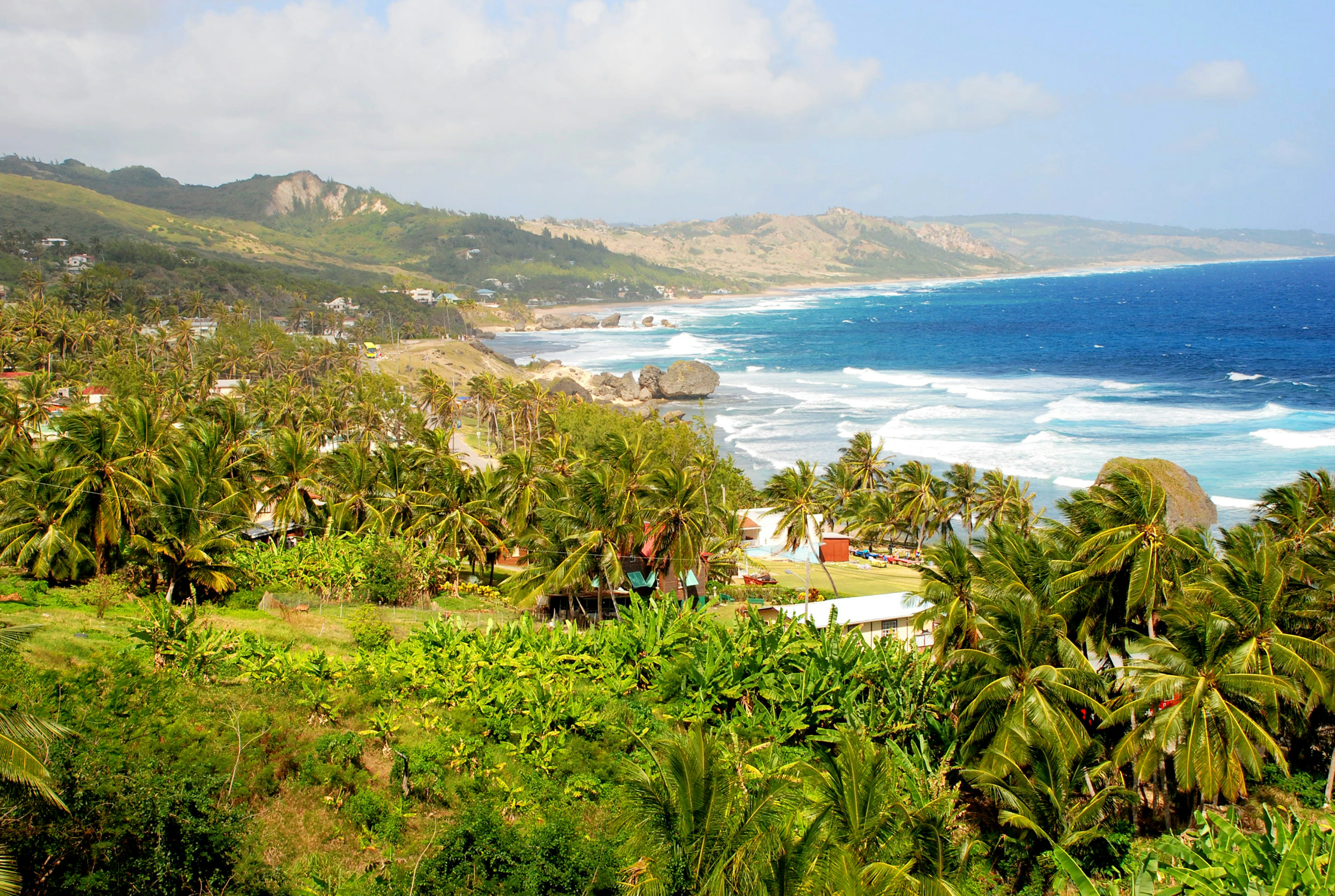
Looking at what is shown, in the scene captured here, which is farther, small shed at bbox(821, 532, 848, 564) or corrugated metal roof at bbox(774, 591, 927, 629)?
small shed at bbox(821, 532, 848, 564)

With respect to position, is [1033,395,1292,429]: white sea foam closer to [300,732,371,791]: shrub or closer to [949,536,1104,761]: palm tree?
[949,536,1104,761]: palm tree

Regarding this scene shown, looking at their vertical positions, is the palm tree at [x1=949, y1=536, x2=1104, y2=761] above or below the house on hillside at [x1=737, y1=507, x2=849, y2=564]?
above

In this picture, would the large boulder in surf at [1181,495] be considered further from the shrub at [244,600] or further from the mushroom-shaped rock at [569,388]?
the mushroom-shaped rock at [569,388]

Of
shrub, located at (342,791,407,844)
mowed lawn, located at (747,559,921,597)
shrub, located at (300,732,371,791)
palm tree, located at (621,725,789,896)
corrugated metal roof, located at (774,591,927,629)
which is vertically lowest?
mowed lawn, located at (747,559,921,597)

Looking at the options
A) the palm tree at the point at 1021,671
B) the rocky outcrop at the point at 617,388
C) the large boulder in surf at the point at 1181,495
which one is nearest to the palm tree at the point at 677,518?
the palm tree at the point at 1021,671

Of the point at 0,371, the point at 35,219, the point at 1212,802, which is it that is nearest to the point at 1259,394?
the point at 1212,802

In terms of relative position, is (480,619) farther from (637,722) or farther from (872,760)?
(872,760)

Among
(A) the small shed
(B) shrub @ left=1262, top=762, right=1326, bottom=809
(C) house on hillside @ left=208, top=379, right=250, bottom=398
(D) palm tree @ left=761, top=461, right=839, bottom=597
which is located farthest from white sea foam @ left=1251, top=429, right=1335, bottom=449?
(C) house on hillside @ left=208, top=379, right=250, bottom=398
